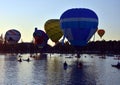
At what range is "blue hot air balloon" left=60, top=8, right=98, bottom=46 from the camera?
315 ft

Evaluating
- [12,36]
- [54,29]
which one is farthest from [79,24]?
[12,36]

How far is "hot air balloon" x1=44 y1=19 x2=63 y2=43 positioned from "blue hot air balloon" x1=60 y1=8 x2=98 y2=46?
3771 cm

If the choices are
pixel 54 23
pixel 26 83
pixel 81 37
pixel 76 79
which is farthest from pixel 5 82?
pixel 54 23

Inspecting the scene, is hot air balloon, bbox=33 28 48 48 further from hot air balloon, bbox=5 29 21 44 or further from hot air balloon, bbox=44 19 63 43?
hot air balloon, bbox=44 19 63 43

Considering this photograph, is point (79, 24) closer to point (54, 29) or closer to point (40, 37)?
point (54, 29)

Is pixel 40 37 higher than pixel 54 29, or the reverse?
pixel 54 29

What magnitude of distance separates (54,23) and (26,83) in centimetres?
7214

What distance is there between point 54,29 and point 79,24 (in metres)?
40.9

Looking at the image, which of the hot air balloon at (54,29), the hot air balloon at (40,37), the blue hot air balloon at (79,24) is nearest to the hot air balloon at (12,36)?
the hot air balloon at (40,37)

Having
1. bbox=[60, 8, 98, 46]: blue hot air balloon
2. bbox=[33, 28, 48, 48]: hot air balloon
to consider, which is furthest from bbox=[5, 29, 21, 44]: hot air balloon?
bbox=[60, 8, 98, 46]: blue hot air balloon

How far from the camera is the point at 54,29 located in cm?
13688

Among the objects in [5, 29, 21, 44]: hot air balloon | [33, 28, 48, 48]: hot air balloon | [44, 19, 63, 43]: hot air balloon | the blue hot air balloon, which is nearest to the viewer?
the blue hot air balloon

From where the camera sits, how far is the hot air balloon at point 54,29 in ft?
448

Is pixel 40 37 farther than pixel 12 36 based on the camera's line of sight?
No
